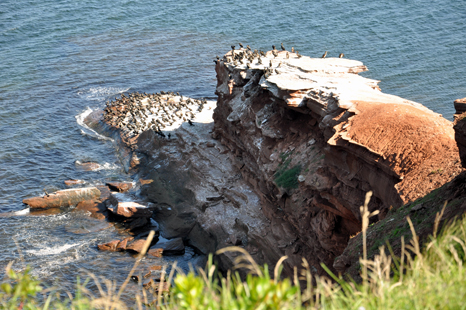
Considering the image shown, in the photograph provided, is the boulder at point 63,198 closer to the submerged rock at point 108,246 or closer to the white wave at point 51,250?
the white wave at point 51,250

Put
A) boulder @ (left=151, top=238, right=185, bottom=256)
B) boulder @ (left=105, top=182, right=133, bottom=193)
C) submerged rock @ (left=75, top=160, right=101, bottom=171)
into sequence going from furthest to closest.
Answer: submerged rock @ (left=75, top=160, right=101, bottom=171), boulder @ (left=105, top=182, right=133, bottom=193), boulder @ (left=151, top=238, right=185, bottom=256)

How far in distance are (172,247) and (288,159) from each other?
9.01 m

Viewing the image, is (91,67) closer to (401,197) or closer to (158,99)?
(158,99)

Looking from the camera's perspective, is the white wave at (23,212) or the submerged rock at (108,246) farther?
the white wave at (23,212)

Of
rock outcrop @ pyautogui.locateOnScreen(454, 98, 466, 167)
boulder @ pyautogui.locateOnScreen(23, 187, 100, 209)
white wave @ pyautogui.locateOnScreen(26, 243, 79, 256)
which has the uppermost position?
rock outcrop @ pyautogui.locateOnScreen(454, 98, 466, 167)

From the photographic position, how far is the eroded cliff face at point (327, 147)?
13.9 meters

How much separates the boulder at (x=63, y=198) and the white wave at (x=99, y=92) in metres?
17.0

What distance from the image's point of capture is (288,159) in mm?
19891

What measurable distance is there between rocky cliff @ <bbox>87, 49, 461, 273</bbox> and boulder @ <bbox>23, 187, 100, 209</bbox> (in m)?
3.81

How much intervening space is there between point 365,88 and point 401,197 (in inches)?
314

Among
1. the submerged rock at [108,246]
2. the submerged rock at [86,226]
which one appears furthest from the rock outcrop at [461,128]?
the submerged rock at [86,226]

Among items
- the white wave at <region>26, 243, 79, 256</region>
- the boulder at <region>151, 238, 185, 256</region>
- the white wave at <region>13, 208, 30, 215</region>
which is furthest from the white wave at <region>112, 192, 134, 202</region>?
the white wave at <region>13, 208, 30, 215</region>

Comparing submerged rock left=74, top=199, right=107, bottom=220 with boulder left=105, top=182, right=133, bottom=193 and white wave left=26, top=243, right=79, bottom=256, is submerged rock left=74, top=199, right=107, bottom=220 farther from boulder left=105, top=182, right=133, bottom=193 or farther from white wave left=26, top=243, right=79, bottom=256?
white wave left=26, top=243, right=79, bottom=256

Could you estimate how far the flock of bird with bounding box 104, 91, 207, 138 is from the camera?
1359 inches
